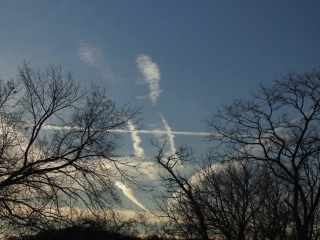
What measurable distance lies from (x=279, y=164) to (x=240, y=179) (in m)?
2.20

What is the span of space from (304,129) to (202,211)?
6514mm

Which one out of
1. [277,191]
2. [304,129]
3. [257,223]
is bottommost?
[257,223]

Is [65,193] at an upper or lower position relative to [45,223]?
upper

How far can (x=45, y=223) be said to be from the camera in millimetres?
15102

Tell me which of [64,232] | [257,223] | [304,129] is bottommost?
[64,232]

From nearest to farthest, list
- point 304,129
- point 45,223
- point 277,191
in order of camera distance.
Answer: point 45,223
point 304,129
point 277,191

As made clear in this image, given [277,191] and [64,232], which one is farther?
[277,191]

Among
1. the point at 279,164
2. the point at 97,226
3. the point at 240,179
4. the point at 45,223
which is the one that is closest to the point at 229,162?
the point at 240,179

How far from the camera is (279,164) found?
2180 cm

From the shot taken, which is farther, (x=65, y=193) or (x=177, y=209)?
A: (x=177, y=209)

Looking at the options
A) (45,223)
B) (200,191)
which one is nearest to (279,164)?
(200,191)

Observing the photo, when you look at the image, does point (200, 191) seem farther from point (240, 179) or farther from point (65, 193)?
point (65, 193)

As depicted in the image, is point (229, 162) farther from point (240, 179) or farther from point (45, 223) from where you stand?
point (45, 223)

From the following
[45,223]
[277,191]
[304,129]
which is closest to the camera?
[45,223]
